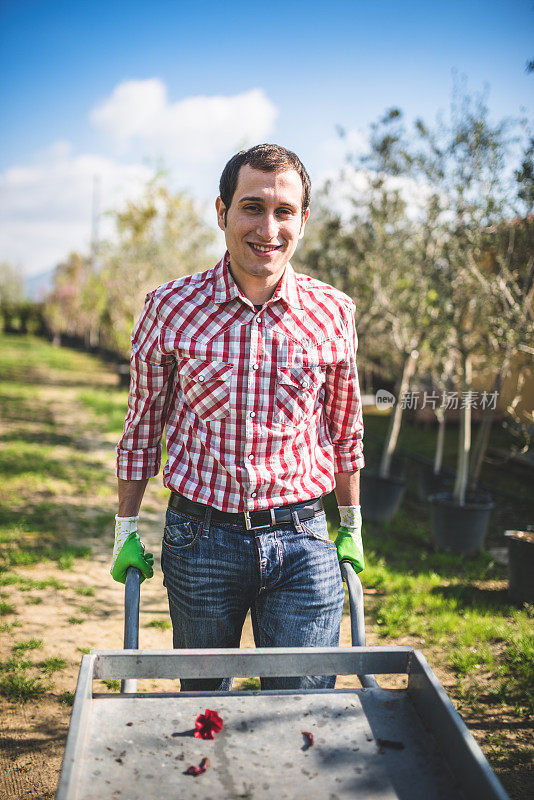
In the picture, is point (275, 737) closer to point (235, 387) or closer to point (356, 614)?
point (356, 614)

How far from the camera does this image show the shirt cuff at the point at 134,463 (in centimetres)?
211

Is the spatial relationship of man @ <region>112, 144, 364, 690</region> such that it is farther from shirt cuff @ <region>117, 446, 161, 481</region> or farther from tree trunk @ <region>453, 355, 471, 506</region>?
tree trunk @ <region>453, 355, 471, 506</region>

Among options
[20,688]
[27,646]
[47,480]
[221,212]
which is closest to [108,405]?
[47,480]

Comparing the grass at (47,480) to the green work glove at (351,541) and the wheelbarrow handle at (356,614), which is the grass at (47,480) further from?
the wheelbarrow handle at (356,614)

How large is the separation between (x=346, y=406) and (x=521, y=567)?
3325 millimetres

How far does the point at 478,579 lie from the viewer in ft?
18.0

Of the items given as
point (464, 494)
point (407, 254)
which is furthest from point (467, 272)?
point (464, 494)

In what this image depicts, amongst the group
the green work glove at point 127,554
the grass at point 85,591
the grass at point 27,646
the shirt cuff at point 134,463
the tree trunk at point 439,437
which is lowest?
the grass at point 85,591

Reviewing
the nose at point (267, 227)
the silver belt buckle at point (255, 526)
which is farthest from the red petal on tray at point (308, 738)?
the nose at point (267, 227)

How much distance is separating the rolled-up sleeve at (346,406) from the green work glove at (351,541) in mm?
169

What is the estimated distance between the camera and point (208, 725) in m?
1.37

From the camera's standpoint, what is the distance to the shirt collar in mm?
1990

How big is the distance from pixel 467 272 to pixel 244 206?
4609 millimetres

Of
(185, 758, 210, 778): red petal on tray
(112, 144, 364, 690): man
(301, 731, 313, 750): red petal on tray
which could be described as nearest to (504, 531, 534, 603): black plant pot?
(112, 144, 364, 690): man
